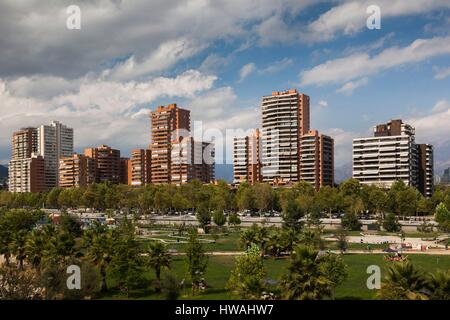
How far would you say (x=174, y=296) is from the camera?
103 ft

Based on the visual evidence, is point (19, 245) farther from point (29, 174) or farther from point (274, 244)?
point (29, 174)

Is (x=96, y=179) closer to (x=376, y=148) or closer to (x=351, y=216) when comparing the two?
(x=376, y=148)

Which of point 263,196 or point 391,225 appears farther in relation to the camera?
point 263,196

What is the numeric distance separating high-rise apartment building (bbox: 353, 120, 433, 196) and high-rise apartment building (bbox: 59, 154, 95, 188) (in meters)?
105

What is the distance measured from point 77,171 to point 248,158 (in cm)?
7348

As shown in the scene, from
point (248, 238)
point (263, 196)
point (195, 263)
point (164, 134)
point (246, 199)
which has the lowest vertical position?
point (195, 263)

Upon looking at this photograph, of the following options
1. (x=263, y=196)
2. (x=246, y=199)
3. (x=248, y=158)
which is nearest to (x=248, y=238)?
(x=246, y=199)

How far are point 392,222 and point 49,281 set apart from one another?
62.0 m

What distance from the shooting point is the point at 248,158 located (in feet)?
508

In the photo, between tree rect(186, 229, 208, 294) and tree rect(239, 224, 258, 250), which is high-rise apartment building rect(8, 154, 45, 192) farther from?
tree rect(186, 229, 208, 294)

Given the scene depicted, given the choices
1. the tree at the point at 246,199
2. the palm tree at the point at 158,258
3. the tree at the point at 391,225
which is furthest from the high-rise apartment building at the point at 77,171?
the palm tree at the point at 158,258

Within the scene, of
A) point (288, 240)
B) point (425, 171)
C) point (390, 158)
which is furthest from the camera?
point (425, 171)

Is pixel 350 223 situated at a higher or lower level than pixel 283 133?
lower
